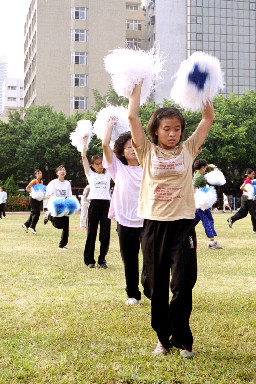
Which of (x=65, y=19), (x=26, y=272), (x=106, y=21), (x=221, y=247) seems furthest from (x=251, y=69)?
(x=26, y=272)

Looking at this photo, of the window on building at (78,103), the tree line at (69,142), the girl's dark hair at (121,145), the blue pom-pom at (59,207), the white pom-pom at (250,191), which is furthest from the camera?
the window on building at (78,103)

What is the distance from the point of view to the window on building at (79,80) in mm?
63125

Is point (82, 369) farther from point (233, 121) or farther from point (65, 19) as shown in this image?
→ point (65, 19)

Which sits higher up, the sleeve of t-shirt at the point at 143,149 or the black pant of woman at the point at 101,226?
the sleeve of t-shirt at the point at 143,149

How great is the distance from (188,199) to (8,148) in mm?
43833

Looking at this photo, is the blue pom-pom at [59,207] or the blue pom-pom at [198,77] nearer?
the blue pom-pom at [198,77]

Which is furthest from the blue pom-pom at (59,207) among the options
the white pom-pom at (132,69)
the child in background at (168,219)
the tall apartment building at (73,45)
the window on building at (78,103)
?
the tall apartment building at (73,45)

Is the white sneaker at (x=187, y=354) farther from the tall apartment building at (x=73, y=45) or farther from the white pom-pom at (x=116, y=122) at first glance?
the tall apartment building at (x=73, y=45)

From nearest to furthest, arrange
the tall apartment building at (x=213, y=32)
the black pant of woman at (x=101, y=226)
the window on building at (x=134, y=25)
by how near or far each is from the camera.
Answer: the black pant of woman at (x=101, y=226), the tall apartment building at (x=213, y=32), the window on building at (x=134, y=25)

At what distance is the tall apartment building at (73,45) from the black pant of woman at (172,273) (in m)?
60.2

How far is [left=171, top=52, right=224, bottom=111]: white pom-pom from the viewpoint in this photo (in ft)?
13.0

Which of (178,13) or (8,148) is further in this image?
(178,13)

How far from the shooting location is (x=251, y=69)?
2832 inches

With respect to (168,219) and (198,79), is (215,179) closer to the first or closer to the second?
(198,79)
